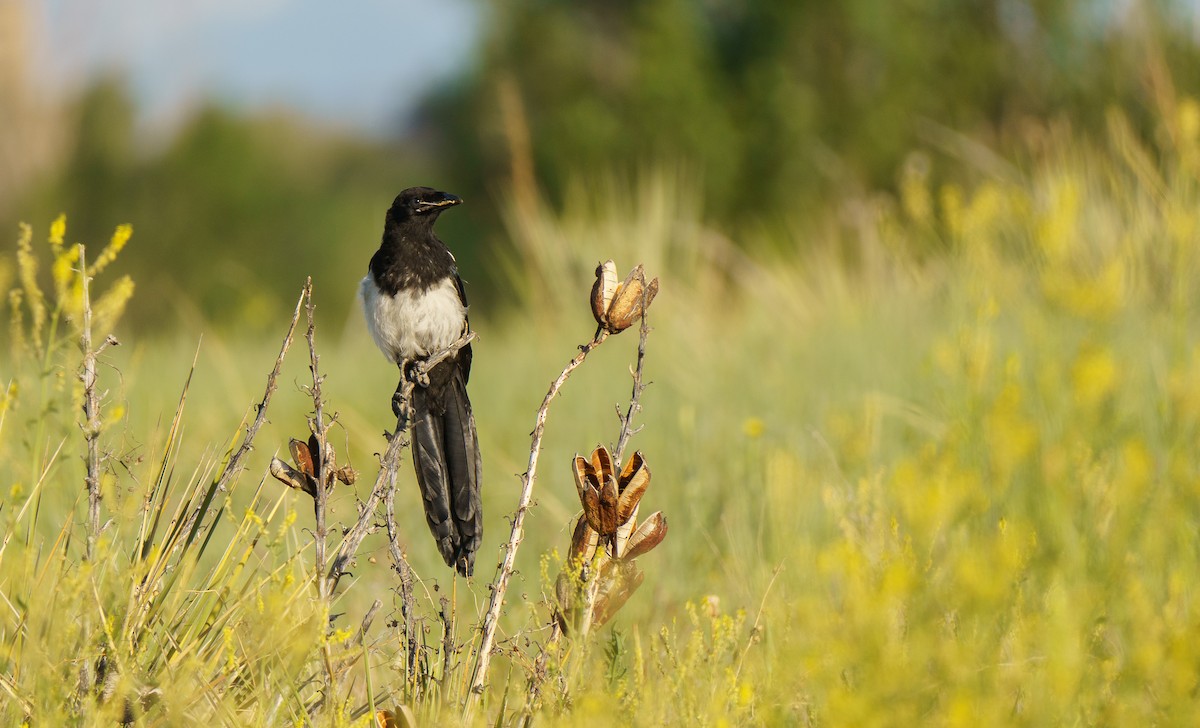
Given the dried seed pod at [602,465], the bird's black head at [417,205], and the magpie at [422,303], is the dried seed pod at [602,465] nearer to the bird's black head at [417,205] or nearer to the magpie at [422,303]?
the magpie at [422,303]

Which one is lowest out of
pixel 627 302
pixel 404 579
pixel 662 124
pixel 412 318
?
pixel 404 579

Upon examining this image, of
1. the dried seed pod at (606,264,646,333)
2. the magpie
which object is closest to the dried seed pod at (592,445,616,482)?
the dried seed pod at (606,264,646,333)

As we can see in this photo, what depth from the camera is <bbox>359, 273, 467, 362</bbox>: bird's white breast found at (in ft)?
10.8

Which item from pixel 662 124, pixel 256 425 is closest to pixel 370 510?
pixel 256 425

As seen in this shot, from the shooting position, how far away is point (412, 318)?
10.8ft

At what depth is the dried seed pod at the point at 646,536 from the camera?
204cm

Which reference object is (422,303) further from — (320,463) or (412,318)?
(320,463)

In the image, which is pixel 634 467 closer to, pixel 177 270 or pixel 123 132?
pixel 177 270

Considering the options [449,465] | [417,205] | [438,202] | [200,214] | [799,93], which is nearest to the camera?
[449,465]

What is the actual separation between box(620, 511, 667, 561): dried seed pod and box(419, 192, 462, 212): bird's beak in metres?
1.15

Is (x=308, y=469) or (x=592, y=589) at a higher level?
(x=308, y=469)

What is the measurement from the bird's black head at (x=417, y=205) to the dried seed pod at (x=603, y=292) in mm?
1137

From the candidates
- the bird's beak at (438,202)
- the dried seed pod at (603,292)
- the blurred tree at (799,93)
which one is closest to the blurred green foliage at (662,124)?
the blurred tree at (799,93)

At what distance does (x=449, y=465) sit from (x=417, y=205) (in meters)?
0.85
